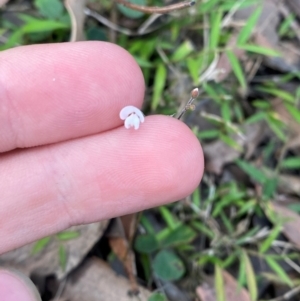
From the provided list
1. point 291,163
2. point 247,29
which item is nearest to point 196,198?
point 291,163

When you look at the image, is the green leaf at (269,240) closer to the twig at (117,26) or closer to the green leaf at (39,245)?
the green leaf at (39,245)

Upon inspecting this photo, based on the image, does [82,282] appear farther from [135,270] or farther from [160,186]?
[160,186]

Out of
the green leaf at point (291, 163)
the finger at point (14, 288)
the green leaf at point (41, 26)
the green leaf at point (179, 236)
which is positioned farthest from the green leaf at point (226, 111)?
the finger at point (14, 288)

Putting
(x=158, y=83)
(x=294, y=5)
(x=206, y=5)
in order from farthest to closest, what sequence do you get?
1. (x=294, y=5)
2. (x=206, y=5)
3. (x=158, y=83)

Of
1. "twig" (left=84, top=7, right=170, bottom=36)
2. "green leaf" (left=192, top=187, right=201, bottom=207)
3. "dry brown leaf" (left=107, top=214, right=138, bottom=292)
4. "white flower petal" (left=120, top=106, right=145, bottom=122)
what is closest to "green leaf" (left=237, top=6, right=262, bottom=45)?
"twig" (left=84, top=7, right=170, bottom=36)

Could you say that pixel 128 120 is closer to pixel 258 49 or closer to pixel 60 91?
pixel 60 91

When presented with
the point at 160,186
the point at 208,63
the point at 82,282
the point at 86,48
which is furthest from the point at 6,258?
the point at 208,63
